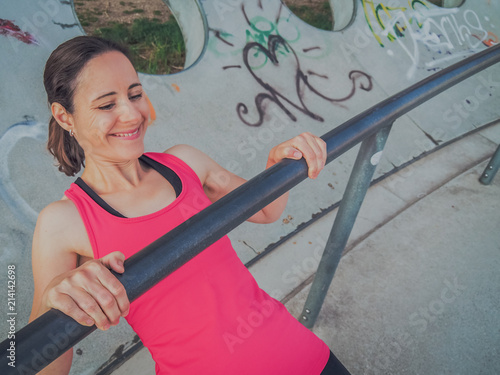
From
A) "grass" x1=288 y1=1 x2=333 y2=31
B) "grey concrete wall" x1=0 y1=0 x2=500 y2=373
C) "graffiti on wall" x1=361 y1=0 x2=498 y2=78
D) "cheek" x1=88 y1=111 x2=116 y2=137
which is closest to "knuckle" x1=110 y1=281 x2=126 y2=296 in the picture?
"cheek" x1=88 y1=111 x2=116 y2=137

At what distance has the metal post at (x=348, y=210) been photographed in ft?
4.64

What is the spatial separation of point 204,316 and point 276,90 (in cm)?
277

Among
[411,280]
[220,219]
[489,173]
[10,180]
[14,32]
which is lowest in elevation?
[411,280]

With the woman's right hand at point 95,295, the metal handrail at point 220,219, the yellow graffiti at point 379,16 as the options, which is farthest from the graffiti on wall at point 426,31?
the woman's right hand at point 95,295

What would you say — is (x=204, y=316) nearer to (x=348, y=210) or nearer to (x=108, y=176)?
(x=108, y=176)

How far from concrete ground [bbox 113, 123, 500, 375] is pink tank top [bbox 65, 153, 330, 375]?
2.25ft

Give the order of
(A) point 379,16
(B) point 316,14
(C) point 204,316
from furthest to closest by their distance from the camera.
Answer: (B) point 316,14 → (A) point 379,16 → (C) point 204,316

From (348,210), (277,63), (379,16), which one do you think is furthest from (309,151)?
(379,16)

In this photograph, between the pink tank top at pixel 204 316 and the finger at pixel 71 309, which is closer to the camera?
the finger at pixel 71 309

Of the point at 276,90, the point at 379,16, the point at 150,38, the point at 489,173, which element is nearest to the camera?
the point at 489,173

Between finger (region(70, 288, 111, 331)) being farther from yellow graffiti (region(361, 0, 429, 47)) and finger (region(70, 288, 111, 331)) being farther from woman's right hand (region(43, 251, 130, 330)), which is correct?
yellow graffiti (region(361, 0, 429, 47))

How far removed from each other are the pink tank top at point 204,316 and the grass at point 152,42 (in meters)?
4.78

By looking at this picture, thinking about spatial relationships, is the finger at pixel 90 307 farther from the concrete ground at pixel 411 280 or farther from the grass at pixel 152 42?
the grass at pixel 152 42

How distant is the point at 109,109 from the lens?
1.32 m
